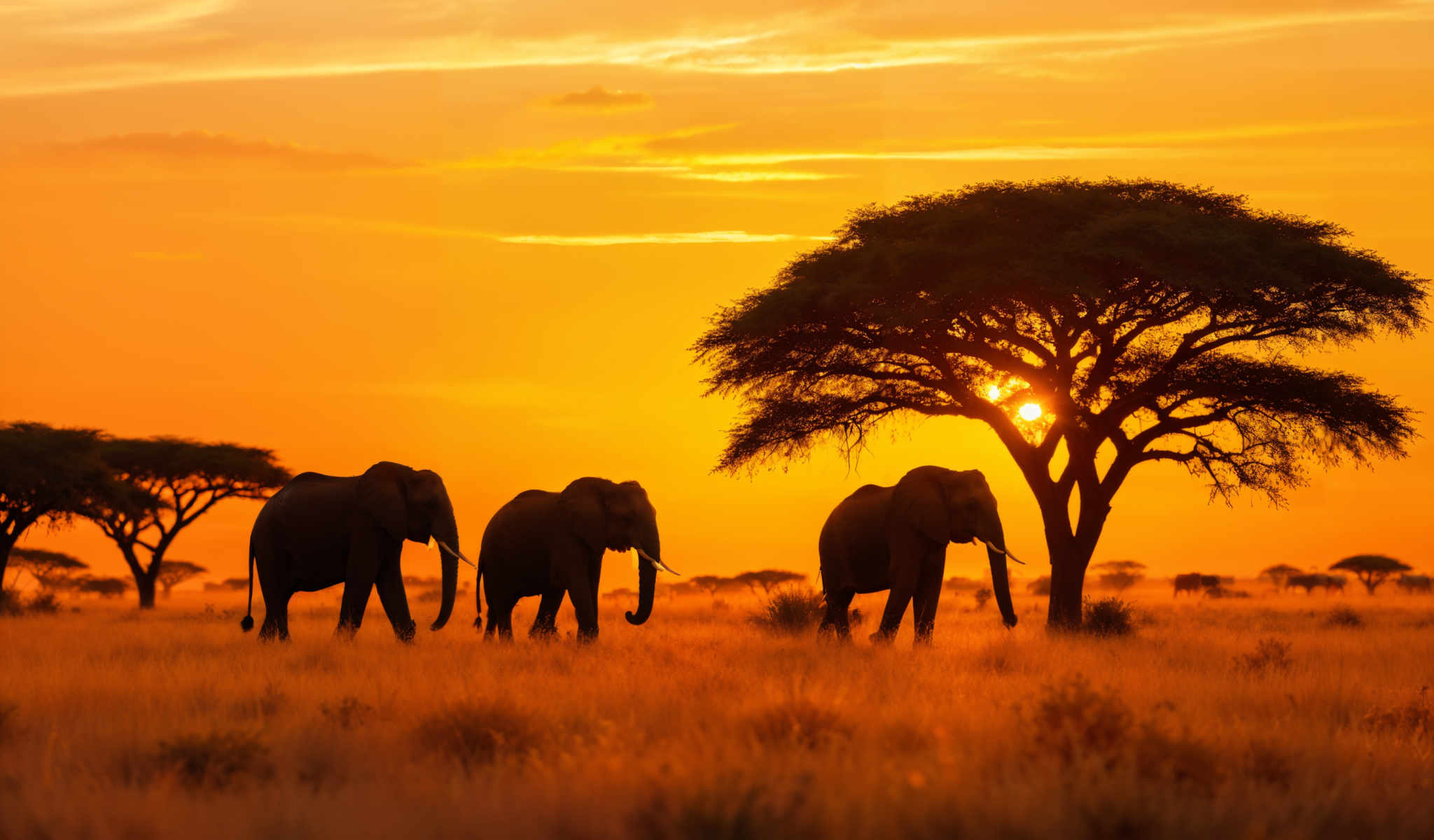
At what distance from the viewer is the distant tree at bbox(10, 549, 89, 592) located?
5888cm

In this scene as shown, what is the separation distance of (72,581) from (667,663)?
54271 millimetres

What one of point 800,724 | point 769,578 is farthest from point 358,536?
point 769,578

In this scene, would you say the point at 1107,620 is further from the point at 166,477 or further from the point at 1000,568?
the point at 166,477

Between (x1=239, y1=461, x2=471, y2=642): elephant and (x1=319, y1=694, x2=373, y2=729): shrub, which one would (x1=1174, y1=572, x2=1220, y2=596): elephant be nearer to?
(x1=239, y1=461, x2=471, y2=642): elephant

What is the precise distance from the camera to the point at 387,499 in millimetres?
19922

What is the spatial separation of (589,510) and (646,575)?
1.18 meters

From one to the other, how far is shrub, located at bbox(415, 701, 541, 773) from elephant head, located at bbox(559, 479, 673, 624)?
8.57m

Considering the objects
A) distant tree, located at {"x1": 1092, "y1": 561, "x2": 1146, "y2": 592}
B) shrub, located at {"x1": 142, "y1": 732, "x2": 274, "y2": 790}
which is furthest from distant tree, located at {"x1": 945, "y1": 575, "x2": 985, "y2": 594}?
shrub, located at {"x1": 142, "y1": 732, "x2": 274, "y2": 790}

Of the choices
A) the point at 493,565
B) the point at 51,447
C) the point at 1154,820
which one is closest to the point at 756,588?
the point at 51,447

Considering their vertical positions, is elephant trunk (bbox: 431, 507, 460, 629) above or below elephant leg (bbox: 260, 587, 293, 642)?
above

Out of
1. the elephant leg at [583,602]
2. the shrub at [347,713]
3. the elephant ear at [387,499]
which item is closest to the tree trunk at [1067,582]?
the elephant leg at [583,602]

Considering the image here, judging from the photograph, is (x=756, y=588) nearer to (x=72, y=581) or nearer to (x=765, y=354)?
(x=72, y=581)

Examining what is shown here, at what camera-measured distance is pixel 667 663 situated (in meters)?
17.7

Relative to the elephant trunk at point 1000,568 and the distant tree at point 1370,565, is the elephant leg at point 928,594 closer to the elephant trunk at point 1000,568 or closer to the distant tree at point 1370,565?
the elephant trunk at point 1000,568
